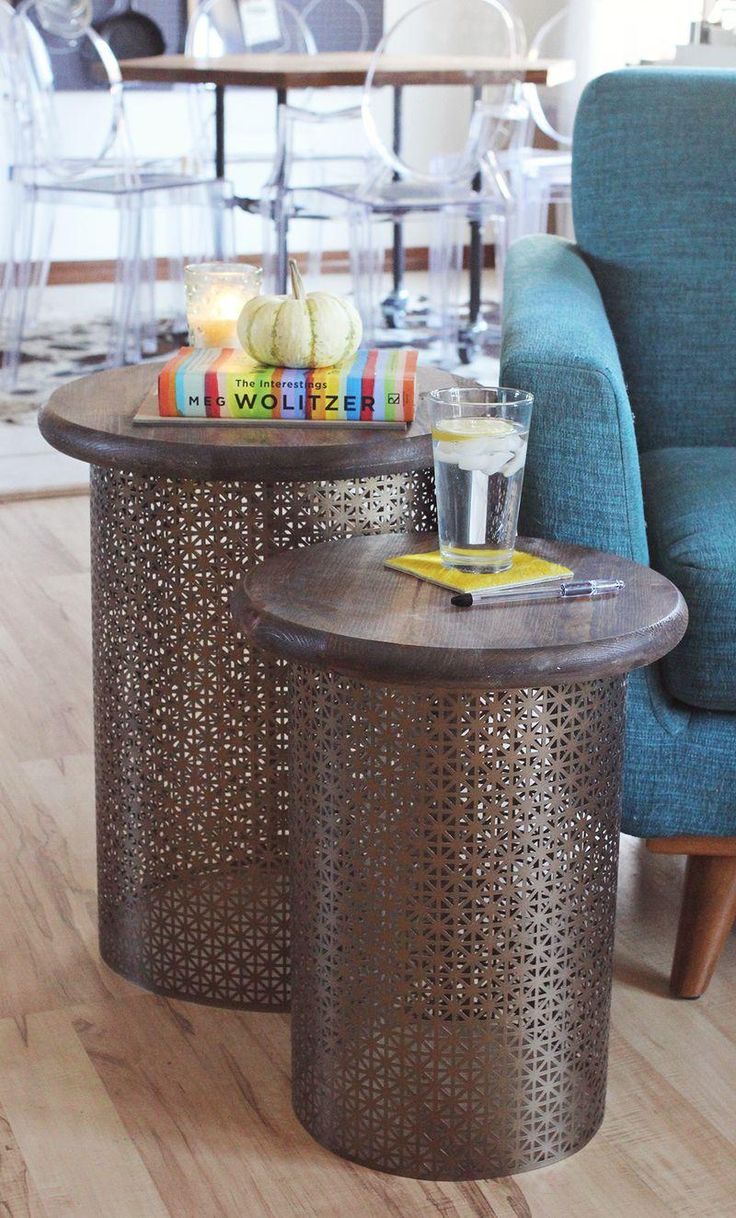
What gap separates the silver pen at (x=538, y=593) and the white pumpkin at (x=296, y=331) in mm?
356

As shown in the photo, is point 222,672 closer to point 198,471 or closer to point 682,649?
point 198,471

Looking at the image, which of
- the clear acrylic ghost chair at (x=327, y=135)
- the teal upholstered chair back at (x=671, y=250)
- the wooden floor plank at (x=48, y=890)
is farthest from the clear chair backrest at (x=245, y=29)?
the wooden floor plank at (x=48, y=890)

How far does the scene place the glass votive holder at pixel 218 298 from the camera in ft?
5.45

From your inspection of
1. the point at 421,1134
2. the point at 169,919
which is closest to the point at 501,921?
the point at 421,1134

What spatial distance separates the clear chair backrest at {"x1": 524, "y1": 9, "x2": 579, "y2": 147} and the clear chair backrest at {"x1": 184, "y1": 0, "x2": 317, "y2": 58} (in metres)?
0.80

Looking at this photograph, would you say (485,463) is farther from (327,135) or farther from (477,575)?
(327,135)

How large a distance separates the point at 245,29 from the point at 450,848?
4498mm

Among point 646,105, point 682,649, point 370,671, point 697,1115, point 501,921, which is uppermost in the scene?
point 646,105

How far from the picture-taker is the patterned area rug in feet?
13.4

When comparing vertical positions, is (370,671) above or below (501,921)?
above

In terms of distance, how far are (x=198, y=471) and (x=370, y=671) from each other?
1.06 feet

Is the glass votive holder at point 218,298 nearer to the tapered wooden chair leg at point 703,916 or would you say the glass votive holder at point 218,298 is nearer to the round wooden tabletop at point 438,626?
the round wooden tabletop at point 438,626

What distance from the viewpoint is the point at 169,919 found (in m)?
1.59

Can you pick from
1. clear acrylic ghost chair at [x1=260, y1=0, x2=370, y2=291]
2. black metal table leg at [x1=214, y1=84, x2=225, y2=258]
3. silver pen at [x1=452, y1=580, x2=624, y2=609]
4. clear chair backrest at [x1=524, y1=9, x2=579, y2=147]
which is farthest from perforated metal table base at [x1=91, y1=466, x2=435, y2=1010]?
clear acrylic ghost chair at [x1=260, y1=0, x2=370, y2=291]
